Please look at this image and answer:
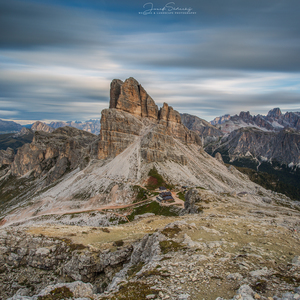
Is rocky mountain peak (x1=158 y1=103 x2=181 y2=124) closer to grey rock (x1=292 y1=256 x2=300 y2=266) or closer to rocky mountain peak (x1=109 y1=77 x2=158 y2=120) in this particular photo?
rocky mountain peak (x1=109 y1=77 x2=158 y2=120)

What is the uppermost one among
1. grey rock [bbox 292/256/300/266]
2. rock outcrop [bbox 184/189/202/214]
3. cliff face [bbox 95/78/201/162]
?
cliff face [bbox 95/78/201/162]

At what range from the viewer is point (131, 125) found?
461 feet

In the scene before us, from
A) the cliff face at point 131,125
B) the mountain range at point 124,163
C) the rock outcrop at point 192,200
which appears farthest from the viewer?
the cliff face at point 131,125

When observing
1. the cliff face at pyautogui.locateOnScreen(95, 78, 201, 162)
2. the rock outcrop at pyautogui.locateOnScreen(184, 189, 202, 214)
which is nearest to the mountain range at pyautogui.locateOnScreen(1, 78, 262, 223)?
the cliff face at pyautogui.locateOnScreen(95, 78, 201, 162)

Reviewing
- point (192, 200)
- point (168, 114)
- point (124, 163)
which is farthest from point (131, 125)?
point (192, 200)

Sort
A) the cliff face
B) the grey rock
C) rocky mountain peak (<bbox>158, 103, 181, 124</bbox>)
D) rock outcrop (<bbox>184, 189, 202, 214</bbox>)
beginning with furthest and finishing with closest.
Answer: rocky mountain peak (<bbox>158, 103, 181, 124</bbox>) → the cliff face → rock outcrop (<bbox>184, 189, 202, 214</bbox>) → the grey rock

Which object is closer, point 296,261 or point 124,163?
point 296,261

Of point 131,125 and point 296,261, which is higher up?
point 131,125

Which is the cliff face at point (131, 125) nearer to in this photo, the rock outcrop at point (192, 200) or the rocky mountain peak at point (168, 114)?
the rocky mountain peak at point (168, 114)

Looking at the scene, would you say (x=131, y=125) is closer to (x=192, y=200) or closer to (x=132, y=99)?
(x=132, y=99)

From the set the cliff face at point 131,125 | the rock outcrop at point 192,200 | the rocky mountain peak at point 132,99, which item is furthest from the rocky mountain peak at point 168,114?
the rock outcrop at point 192,200

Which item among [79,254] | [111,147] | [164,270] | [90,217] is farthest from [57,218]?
[164,270]

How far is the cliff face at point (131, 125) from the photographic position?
13000cm

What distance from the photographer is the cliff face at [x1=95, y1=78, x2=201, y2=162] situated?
13000cm
